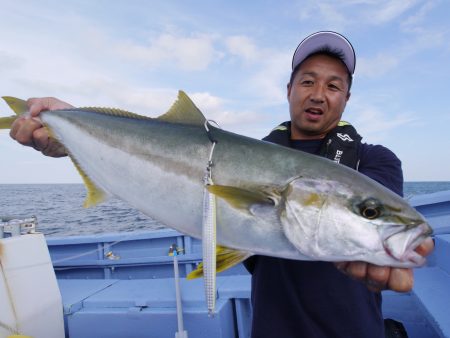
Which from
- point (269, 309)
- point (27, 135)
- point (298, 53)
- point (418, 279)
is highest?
point (298, 53)

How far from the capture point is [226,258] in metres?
1.78

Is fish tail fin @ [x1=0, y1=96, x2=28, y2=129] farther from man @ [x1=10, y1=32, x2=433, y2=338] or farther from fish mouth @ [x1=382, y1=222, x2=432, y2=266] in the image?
fish mouth @ [x1=382, y1=222, x2=432, y2=266]

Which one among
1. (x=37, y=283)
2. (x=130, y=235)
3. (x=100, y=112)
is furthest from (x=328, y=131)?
(x=130, y=235)

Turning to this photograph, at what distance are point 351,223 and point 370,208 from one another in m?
0.12

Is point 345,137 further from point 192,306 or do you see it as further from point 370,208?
point 192,306

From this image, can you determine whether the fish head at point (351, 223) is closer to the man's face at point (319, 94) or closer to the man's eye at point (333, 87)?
the man's face at point (319, 94)

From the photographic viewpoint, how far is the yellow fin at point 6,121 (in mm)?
2494

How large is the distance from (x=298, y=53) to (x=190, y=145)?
1198 millimetres

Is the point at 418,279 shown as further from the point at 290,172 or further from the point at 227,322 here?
the point at 290,172

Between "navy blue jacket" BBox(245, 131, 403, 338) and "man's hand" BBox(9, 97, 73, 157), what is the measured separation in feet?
5.69

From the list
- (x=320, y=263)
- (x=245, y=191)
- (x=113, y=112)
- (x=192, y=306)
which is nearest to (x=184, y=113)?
(x=113, y=112)

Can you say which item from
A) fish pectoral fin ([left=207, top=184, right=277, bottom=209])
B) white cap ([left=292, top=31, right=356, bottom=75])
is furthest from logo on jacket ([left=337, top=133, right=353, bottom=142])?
fish pectoral fin ([left=207, top=184, right=277, bottom=209])

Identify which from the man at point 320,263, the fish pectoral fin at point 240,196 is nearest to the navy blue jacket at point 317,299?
the man at point 320,263

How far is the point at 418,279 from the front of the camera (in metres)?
3.53
